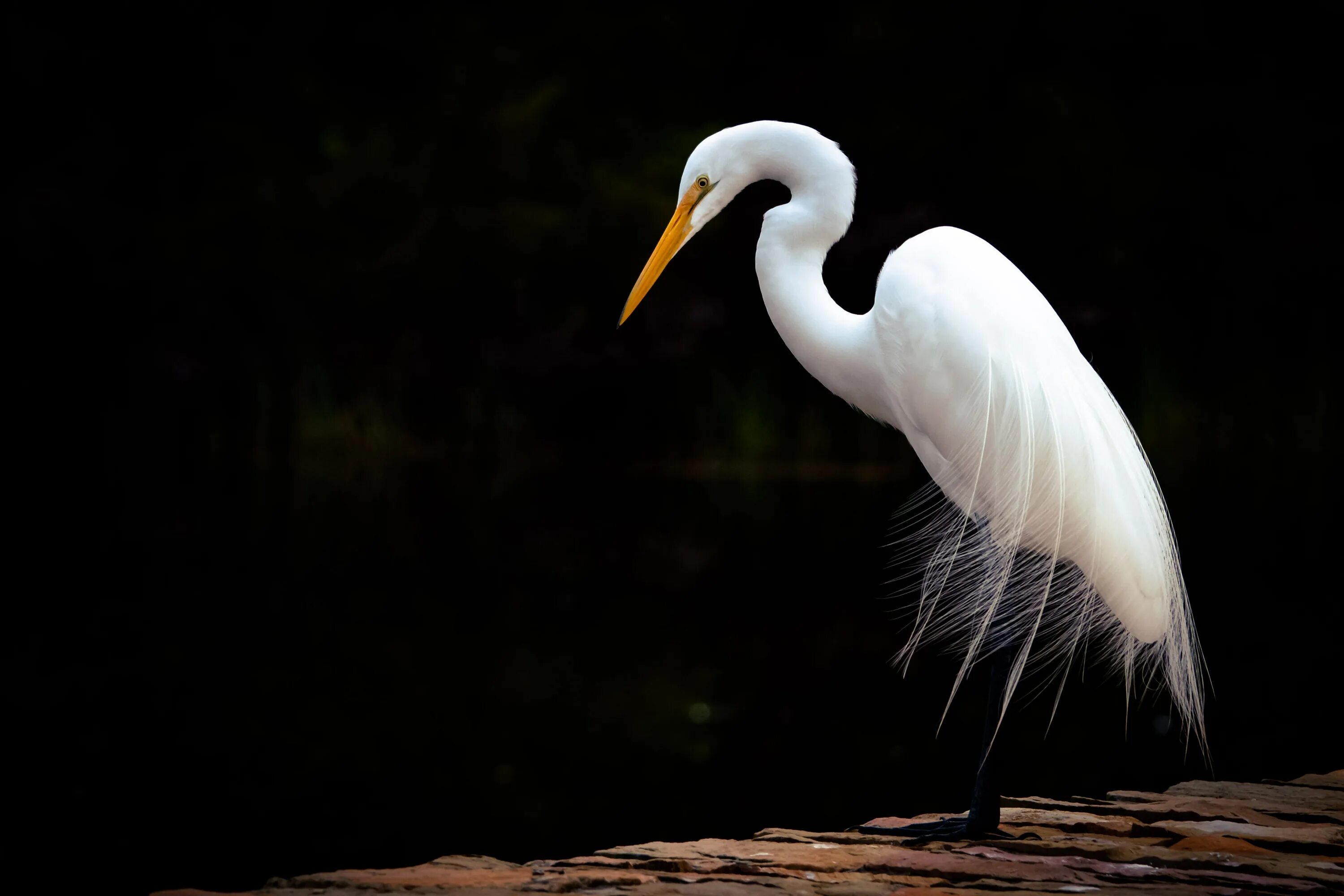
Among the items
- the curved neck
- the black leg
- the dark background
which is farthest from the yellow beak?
the dark background

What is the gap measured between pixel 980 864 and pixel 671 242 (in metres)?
1.61

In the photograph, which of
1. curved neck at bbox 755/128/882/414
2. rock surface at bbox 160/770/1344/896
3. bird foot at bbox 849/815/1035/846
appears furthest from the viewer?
curved neck at bbox 755/128/882/414

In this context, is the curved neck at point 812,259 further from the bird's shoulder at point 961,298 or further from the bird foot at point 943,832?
the bird foot at point 943,832

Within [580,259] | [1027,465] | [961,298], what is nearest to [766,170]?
[961,298]

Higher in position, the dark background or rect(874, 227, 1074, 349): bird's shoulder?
the dark background

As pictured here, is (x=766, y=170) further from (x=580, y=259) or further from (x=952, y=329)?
(x=580, y=259)

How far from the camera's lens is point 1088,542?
2842 mm

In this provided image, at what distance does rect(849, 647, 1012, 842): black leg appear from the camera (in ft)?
9.00

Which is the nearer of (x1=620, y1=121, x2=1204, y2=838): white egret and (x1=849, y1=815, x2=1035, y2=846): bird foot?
(x1=849, y1=815, x2=1035, y2=846): bird foot

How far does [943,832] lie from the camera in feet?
9.12

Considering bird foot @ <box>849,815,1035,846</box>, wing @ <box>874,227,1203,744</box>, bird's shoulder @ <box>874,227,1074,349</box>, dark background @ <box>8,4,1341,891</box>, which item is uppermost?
dark background @ <box>8,4,1341,891</box>

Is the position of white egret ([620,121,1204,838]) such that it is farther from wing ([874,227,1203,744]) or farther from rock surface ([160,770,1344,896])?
rock surface ([160,770,1344,896])

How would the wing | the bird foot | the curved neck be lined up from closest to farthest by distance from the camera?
the bird foot < the wing < the curved neck

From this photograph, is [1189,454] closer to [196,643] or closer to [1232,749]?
[1232,749]
